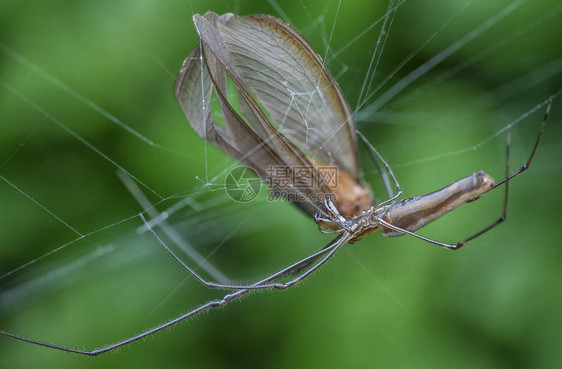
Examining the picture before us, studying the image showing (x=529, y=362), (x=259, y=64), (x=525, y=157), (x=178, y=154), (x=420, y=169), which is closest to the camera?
(x=259, y=64)

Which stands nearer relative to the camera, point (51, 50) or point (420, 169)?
point (51, 50)

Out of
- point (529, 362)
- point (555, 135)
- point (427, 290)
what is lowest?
point (529, 362)

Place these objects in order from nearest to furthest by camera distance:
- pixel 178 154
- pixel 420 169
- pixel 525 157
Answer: pixel 178 154, pixel 420 169, pixel 525 157

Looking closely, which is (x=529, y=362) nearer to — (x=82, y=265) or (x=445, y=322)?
(x=445, y=322)

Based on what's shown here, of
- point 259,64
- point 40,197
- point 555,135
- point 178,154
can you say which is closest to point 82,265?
point 40,197

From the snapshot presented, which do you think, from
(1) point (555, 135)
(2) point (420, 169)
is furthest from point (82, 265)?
(1) point (555, 135)

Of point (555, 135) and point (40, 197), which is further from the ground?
point (40, 197)

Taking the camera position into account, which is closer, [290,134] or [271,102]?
[271,102]
